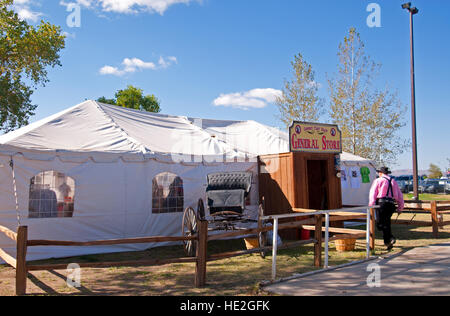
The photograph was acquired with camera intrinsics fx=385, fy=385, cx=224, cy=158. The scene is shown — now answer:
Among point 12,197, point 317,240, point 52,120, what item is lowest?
point 317,240

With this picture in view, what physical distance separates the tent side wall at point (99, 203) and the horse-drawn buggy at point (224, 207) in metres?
1.15

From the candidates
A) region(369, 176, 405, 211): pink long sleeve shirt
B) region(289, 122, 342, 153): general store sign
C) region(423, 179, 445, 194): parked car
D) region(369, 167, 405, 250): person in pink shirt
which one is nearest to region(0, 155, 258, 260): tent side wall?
region(289, 122, 342, 153): general store sign

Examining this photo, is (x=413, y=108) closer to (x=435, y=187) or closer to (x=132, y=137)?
(x=132, y=137)

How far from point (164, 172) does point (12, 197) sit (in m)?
3.68

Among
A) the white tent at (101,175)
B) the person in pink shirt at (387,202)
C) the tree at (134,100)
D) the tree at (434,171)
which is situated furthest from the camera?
the tree at (434,171)

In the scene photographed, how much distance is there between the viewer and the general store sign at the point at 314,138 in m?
10.7

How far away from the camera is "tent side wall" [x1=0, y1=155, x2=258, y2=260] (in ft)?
28.0

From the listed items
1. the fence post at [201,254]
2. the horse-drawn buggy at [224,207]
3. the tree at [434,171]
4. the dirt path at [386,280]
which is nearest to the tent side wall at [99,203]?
the horse-drawn buggy at [224,207]

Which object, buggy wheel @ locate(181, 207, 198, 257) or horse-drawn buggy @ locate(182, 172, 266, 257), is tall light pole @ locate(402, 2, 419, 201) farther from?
buggy wheel @ locate(181, 207, 198, 257)

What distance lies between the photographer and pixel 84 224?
9281mm

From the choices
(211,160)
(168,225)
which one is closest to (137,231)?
(168,225)

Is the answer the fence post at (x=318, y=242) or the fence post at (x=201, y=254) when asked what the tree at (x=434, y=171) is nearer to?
the fence post at (x=318, y=242)

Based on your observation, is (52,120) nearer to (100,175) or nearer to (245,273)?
(100,175)

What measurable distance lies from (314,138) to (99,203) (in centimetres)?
622
